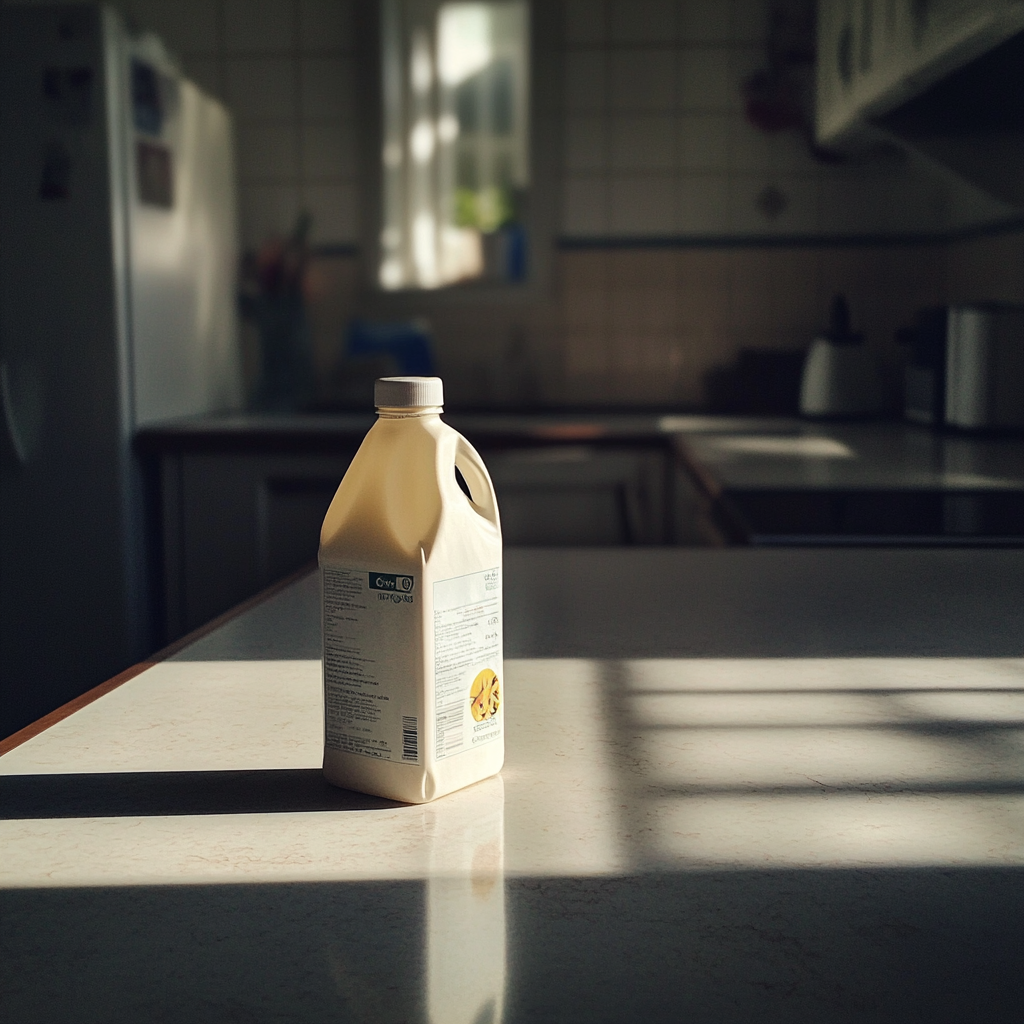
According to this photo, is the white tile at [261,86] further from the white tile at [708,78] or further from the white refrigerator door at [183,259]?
the white tile at [708,78]

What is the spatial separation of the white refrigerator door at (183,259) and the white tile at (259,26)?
0.89ft

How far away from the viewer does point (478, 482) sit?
1.93 ft

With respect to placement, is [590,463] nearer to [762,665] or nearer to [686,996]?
[762,665]

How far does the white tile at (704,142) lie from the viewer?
3.18m

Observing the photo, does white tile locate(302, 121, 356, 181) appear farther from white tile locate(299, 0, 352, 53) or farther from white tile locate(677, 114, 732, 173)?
white tile locate(677, 114, 732, 173)

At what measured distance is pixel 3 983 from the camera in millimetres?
372

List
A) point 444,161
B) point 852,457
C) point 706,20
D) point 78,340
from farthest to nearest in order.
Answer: point 444,161 < point 706,20 < point 78,340 < point 852,457

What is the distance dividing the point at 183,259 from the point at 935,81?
5.93ft

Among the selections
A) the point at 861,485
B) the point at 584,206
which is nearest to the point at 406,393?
the point at 861,485

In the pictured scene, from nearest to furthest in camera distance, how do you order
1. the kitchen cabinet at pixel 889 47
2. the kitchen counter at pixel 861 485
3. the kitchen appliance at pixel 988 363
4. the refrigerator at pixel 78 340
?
the kitchen counter at pixel 861 485 → the kitchen cabinet at pixel 889 47 → the kitchen appliance at pixel 988 363 → the refrigerator at pixel 78 340

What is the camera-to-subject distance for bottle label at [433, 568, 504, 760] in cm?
53

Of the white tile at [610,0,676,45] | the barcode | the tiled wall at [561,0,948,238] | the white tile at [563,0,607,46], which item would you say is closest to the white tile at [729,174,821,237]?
the tiled wall at [561,0,948,238]

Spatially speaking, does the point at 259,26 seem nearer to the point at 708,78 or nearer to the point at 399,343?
the point at 399,343

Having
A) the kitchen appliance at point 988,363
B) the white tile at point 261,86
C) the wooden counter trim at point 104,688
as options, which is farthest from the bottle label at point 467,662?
the white tile at point 261,86
